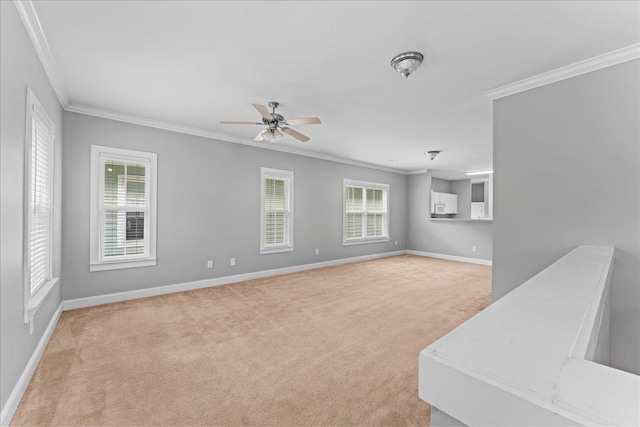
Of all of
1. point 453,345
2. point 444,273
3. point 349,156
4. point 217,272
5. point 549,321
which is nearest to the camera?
point 453,345

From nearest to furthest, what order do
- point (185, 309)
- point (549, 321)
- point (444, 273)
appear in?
1. point (549, 321)
2. point (185, 309)
3. point (444, 273)

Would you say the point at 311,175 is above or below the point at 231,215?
above

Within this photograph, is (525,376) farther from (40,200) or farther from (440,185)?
(440,185)

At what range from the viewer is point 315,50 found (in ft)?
7.64

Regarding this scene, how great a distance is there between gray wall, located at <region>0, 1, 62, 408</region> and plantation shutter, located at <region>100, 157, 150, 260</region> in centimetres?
180

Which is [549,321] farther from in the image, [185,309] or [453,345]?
[185,309]

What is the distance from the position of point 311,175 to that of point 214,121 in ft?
8.19

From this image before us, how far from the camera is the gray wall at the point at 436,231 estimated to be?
7305 millimetres

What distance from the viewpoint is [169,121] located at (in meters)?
4.20

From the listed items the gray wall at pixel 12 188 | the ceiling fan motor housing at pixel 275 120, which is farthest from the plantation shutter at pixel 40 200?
the ceiling fan motor housing at pixel 275 120

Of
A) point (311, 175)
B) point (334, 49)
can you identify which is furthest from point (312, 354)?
point (311, 175)

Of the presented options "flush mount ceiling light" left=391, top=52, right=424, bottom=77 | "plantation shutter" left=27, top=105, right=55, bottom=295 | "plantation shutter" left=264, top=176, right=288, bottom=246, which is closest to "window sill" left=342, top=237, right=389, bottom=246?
"plantation shutter" left=264, top=176, right=288, bottom=246

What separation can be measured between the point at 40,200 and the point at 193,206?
6.79 ft

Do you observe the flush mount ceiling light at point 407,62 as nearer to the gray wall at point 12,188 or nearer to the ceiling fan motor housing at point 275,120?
the ceiling fan motor housing at point 275,120
